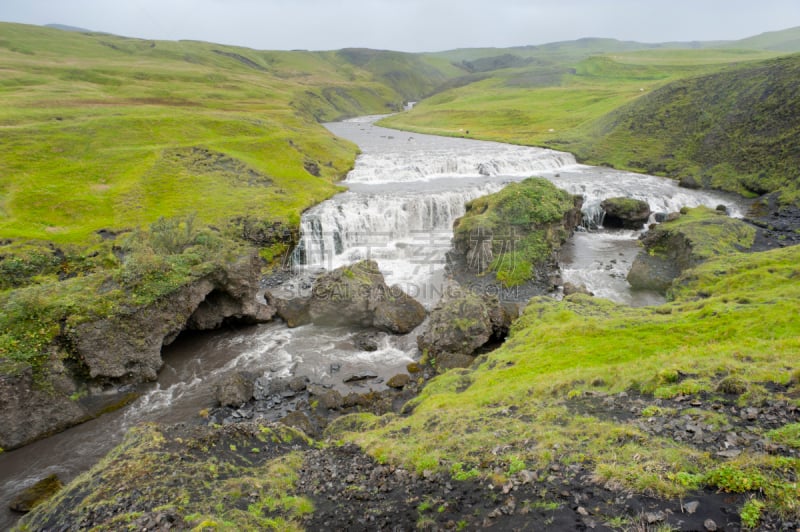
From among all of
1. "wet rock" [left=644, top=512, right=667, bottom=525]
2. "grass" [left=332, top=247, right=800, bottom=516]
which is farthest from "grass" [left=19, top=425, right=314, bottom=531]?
"wet rock" [left=644, top=512, right=667, bottom=525]

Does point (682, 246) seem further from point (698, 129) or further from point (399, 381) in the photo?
point (698, 129)

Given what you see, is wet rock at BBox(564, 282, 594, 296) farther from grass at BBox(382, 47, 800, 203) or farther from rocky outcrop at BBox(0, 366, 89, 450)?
grass at BBox(382, 47, 800, 203)

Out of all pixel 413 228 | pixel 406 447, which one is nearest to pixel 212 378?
pixel 406 447

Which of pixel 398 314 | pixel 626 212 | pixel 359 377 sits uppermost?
pixel 626 212

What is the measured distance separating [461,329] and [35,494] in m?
20.0

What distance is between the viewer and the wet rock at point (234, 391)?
2086 cm

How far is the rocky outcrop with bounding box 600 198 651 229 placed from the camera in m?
45.8

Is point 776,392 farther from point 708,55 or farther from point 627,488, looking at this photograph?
point 708,55

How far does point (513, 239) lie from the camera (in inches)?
1407

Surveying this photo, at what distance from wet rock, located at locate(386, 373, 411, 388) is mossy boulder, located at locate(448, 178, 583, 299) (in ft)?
44.1

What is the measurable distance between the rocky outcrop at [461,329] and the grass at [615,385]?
8.45 ft

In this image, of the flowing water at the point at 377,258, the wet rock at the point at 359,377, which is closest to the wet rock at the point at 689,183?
the flowing water at the point at 377,258

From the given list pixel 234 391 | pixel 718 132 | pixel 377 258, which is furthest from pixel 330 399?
pixel 718 132

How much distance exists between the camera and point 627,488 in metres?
7.59
